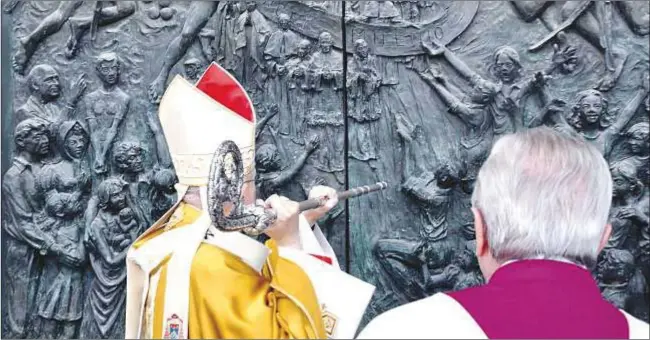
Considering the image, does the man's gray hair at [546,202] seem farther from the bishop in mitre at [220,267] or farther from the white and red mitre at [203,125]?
the white and red mitre at [203,125]

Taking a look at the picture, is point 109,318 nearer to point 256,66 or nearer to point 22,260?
point 22,260

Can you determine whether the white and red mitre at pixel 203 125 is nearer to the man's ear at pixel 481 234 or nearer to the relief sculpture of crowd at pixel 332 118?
the relief sculpture of crowd at pixel 332 118

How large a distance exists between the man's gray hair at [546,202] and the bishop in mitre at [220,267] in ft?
3.15

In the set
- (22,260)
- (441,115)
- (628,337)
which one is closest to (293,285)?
(628,337)

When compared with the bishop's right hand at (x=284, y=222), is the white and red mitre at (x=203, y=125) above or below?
above

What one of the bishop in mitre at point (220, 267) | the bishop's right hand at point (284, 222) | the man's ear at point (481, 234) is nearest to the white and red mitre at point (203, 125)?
the bishop in mitre at point (220, 267)

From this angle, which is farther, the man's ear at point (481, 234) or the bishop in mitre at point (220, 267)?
the bishop in mitre at point (220, 267)

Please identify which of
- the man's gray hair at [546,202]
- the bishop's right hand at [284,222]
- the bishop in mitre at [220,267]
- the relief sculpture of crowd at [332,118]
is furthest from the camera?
the relief sculpture of crowd at [332,118]

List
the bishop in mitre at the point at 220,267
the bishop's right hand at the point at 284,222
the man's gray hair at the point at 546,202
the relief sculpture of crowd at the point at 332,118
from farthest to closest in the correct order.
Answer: the relief sculpture of crowd at the point at 332,118 < the bishop's right hand at the point at 284,222 < the bishop in mitre at the point at 220,267 < the man's gray hair at the point at 546,202

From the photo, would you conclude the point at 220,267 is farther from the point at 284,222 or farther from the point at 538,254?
the point at 538,254

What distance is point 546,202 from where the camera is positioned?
7.02ft

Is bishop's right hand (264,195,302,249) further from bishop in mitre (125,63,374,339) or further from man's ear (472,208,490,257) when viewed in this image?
man's ear (472,208,490,257)

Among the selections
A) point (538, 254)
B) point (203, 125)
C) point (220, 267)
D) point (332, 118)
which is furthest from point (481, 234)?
point (332, 118)

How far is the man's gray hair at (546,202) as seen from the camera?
2.14 meters
